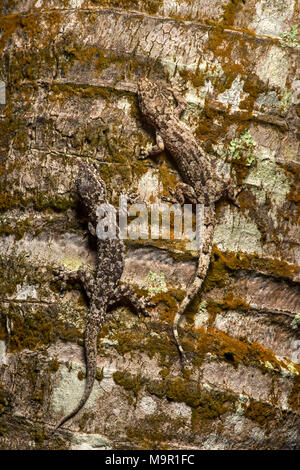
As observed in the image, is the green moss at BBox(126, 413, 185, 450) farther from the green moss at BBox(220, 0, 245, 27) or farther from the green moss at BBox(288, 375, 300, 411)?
the green moss at BBox(220, 0, 245, 27)

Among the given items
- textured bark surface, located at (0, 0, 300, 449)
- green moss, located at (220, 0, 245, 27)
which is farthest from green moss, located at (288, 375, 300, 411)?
green moss, located at (220, 0, 245, 27)

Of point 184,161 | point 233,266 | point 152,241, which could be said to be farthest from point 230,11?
point 233,266

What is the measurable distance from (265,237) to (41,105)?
8.51 ft

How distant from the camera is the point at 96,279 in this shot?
16.1 ft

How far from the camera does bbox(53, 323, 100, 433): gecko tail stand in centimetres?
456

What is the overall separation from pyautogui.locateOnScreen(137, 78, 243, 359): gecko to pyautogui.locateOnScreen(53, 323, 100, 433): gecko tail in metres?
0.76

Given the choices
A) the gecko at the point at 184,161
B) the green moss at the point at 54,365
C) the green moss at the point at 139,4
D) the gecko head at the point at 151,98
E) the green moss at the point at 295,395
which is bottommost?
the green moss at the point at 295,395

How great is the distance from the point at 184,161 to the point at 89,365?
2.27 m

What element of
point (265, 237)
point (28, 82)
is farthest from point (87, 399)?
point (28, 82)

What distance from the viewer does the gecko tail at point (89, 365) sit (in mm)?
4559

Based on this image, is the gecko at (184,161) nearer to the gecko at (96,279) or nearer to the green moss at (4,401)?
the gecko at (96,279)

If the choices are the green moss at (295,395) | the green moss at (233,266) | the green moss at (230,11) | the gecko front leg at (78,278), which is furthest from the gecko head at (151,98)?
the green moss at (295,395)

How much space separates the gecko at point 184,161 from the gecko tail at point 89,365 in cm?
76

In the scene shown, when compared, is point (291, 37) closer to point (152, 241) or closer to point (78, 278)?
point (152, 241)
